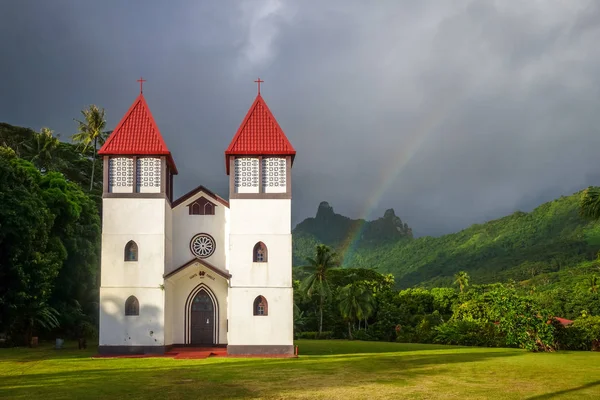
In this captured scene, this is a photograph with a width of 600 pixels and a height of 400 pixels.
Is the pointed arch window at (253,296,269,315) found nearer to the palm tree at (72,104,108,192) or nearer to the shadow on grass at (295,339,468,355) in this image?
the shadow on grass at (295,339,468,355)

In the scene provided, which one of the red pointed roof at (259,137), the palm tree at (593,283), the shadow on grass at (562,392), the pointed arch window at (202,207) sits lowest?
the shadow on grass at (562,392)

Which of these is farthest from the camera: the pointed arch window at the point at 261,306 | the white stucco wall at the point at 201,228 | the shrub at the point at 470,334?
the shrub at the point at 470,334

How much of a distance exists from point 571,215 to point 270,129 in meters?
81.9

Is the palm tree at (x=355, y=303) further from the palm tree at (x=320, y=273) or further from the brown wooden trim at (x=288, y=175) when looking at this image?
the brown wooden trim at (x=288, y=175)

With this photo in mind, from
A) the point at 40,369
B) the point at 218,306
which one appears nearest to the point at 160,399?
the point at 40,369

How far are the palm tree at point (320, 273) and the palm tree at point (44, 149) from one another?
68.8ft

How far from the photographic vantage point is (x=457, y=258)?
97750mm

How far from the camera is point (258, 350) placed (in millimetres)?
24109

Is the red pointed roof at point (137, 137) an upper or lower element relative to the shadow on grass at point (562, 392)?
upper

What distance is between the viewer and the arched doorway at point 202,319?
88.8 ft

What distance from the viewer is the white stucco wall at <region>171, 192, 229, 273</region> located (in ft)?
89.2

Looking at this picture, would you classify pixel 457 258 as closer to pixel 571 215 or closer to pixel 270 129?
pixel 571 215

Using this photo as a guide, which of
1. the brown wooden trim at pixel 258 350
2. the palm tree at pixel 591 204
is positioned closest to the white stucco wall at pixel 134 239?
the brown wooden trim at pixel 258 350

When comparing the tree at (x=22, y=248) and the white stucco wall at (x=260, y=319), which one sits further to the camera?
the tree at (x=22, y=248)
